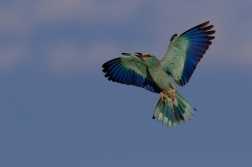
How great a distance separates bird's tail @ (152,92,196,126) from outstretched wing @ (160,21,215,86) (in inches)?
21.9

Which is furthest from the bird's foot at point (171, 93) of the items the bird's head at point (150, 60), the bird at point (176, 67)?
the bird's head at point (150, 60)

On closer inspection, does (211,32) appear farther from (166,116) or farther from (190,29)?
(166,116)

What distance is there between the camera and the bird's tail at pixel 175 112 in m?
23.0

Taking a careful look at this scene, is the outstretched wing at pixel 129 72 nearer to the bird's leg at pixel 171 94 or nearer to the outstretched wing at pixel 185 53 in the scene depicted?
the bird's leg at pixel 171 94

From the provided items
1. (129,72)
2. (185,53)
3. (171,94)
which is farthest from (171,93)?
(129,72)

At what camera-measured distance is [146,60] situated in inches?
876

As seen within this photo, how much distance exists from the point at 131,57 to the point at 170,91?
1.53 meters

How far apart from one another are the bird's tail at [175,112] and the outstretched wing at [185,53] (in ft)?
1.83

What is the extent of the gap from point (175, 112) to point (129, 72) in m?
1.76

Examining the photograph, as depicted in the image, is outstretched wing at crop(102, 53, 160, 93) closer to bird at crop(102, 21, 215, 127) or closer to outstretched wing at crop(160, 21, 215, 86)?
bird at crop(102, 21, 215, 127)

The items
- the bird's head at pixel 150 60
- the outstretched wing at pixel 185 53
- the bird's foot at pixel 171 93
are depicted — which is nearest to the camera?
the bird's head at pixel 150 60

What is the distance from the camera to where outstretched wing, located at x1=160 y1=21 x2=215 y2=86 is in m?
22.8

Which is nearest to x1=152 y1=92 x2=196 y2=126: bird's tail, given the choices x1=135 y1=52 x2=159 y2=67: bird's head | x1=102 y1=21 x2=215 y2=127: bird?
x1=102 y1=21 x2=215 y2=127: bird

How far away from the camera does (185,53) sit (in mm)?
23000
